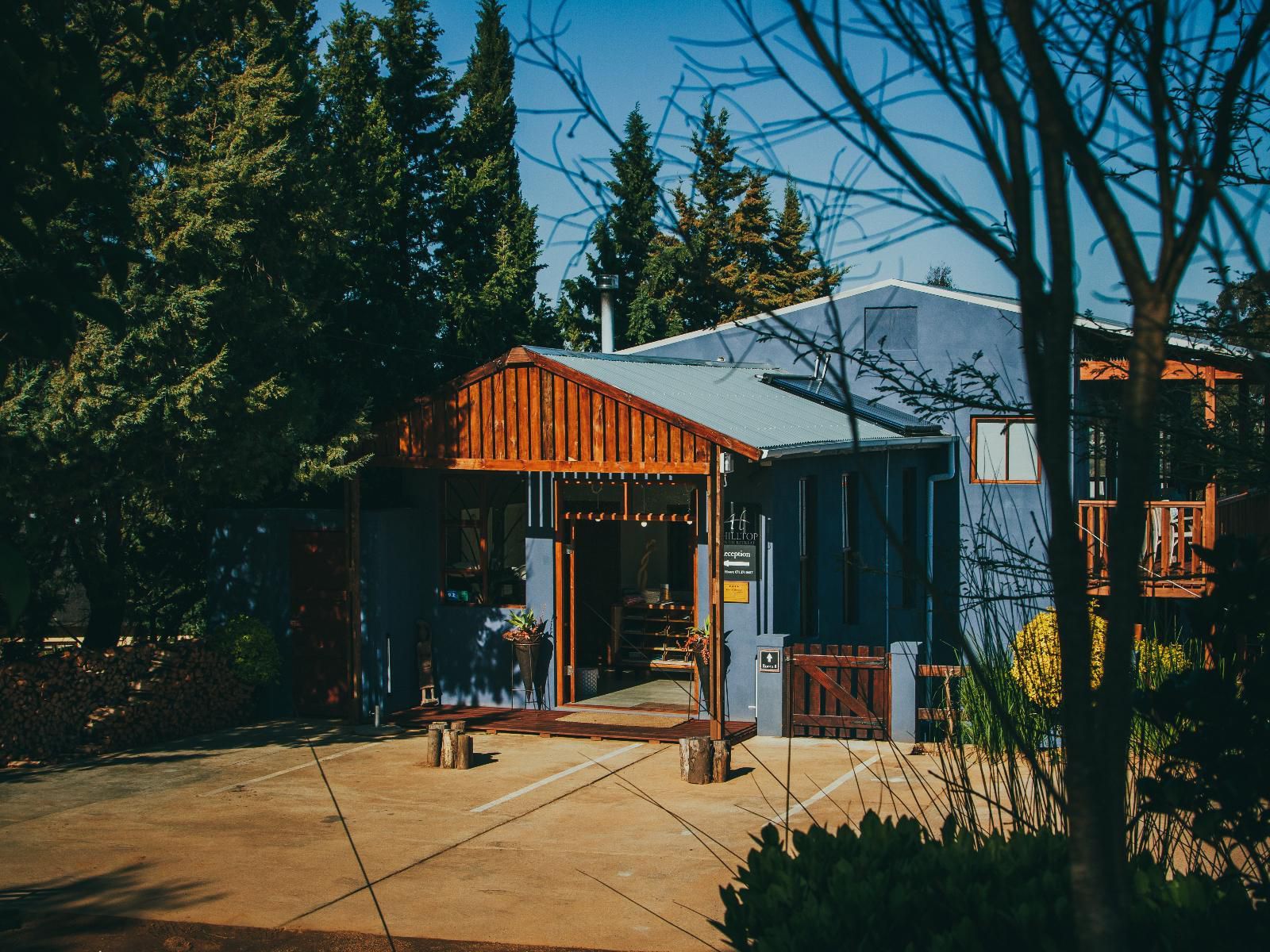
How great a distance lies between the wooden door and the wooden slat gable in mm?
1393

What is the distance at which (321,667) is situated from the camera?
52.3ft

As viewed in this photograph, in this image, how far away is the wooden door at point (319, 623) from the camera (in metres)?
15.8

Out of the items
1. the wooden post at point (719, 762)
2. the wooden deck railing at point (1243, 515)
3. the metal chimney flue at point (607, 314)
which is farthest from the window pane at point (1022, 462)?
the wooden post at point (719, 762)

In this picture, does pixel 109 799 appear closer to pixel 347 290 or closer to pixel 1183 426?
pixel 347 290

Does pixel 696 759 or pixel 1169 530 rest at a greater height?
pixel 1169 530

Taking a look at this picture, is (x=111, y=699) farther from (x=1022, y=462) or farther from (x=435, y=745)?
(x=1022, y=462)

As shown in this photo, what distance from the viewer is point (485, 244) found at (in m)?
20.1

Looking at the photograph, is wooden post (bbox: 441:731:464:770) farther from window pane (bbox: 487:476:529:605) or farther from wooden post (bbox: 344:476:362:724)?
window pane (bbox: 487:476:529:605)

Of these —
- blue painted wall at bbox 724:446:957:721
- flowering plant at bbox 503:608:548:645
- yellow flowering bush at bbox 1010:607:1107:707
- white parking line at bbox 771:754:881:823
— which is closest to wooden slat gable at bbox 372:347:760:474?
blue painted wall at bbox 724:446:957:721

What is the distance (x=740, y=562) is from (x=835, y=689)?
5.74 ft

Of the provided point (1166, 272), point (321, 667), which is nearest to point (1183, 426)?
point (1166, 272)

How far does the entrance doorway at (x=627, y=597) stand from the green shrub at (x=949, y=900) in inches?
418

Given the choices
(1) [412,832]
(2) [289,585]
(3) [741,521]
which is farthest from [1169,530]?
(2) [289,585]

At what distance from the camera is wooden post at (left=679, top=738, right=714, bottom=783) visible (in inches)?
486
